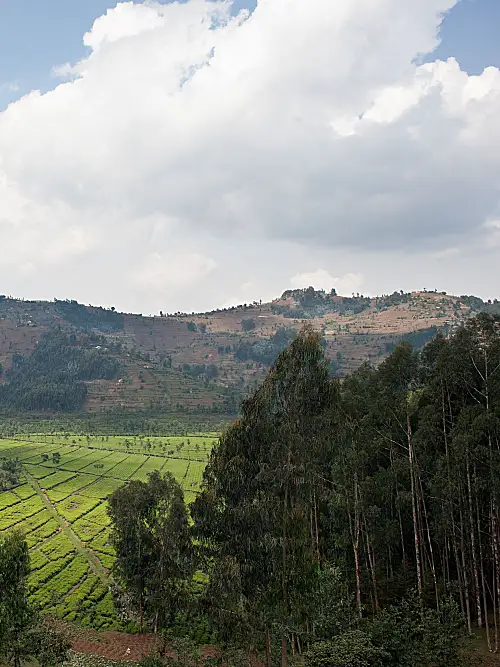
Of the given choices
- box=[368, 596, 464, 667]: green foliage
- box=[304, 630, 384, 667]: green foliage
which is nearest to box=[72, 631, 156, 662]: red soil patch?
box=[304, 630, 384, 667]: green foliage

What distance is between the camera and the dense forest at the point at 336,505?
19.1 meters

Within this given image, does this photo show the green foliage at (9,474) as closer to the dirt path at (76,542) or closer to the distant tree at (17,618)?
the dirt path at (76,542)

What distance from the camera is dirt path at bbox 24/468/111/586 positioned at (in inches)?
1964

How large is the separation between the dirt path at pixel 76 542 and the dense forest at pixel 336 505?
2354cm

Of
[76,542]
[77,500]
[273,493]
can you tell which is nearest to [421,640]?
[273,493]

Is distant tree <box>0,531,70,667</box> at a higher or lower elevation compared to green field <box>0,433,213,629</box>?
higher

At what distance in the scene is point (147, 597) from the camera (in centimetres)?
3597


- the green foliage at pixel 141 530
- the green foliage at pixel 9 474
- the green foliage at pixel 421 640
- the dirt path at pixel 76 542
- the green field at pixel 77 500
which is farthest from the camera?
the green foliage at pixel 9 474

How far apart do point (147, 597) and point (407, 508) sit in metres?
19.4

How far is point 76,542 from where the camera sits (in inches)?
2328

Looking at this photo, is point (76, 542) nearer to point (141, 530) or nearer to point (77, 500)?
point (77, 500)

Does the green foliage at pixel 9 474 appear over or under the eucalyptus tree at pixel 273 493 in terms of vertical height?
under

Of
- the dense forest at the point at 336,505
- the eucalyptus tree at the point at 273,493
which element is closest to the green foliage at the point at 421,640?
the dense forest at the point at 336,505

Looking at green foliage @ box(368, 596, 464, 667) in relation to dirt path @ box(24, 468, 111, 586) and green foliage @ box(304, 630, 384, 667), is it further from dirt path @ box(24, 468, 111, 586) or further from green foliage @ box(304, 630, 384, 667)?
dirt path @ box(24, 468, 111, 586)
